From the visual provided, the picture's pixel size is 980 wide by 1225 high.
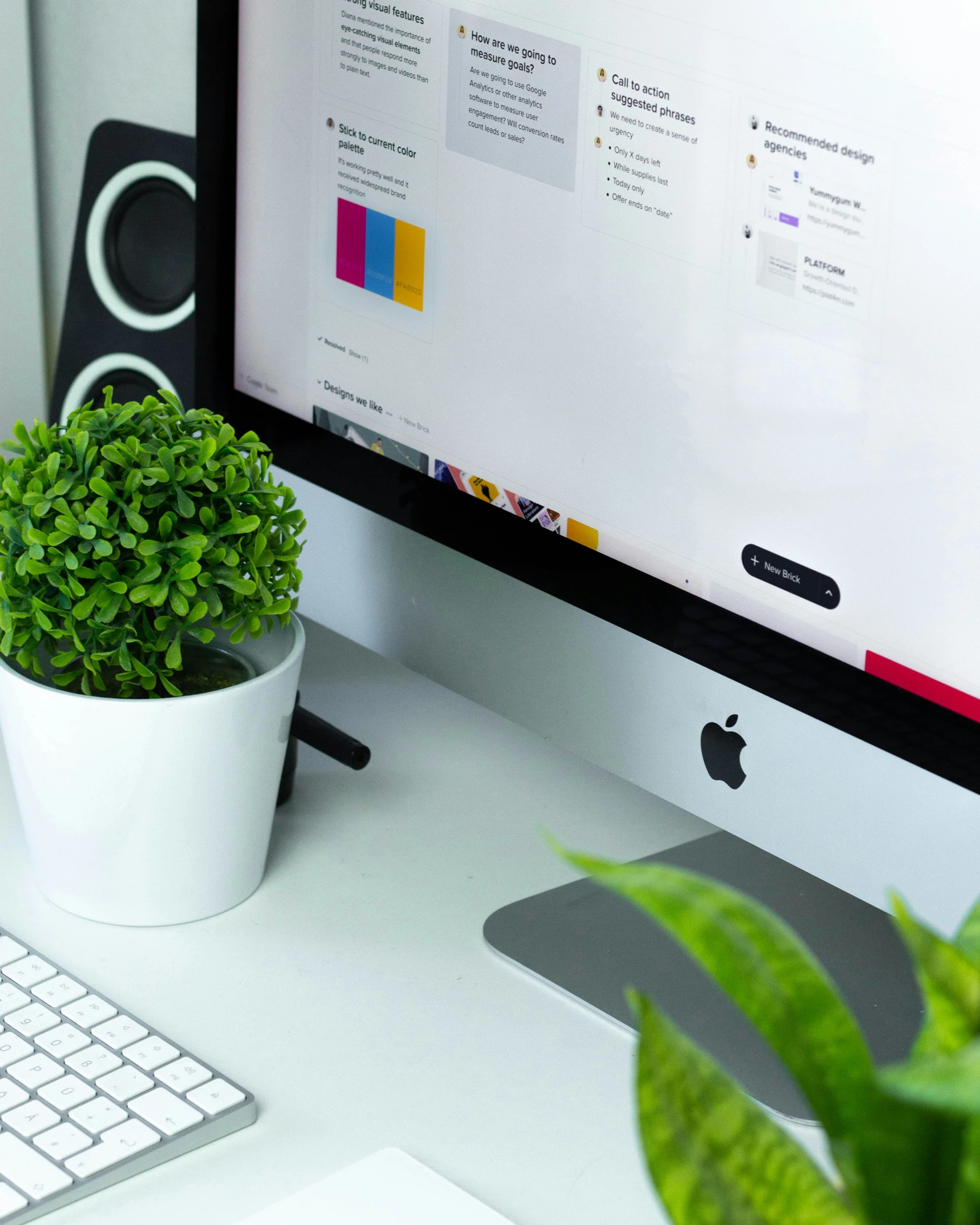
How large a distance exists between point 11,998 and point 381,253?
0.29 metres

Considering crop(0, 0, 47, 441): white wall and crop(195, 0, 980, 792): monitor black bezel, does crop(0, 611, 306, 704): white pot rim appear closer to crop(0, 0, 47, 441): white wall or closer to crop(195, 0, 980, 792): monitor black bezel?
crop(195, 0, 980, 792): monitor black bezel

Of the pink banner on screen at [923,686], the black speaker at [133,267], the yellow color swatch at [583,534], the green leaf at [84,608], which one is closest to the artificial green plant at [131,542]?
the green leaf at [84,608]

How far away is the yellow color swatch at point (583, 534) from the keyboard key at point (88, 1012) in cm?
22

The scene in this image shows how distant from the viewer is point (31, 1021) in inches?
19.1

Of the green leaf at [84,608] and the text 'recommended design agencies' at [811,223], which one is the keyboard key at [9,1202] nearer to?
the green leaf at [84,608]

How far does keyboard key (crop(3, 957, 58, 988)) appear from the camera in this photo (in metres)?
0.51

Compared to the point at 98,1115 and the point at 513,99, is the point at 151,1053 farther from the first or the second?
the point at 513,99

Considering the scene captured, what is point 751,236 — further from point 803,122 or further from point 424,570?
point 424,570

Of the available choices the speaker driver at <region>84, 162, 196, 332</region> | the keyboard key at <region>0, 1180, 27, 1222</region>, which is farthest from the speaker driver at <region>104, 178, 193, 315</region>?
the keyboard key at <region>0, 1180, 27, 1222</region>

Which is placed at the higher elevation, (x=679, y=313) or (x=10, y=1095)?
(x=679, y=313)

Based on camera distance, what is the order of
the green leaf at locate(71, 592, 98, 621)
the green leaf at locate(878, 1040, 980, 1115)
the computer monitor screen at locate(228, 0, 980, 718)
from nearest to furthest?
1. the green leaf at locate(878, 1040, 980, 1115)
2. the computer monitor screen at locate(228, 0, 980, 718)
3. the green leaf at locate(71, 592, 98, 621)

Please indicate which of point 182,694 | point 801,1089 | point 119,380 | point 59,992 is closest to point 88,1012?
point 59,992

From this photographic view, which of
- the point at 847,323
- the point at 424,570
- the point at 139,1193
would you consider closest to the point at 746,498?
the point at 847,323

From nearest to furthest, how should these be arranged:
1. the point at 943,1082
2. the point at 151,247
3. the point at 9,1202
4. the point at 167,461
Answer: the point at 943,1082 → the point at 9,1202 → the point at 167,461 → the point at 151,247
